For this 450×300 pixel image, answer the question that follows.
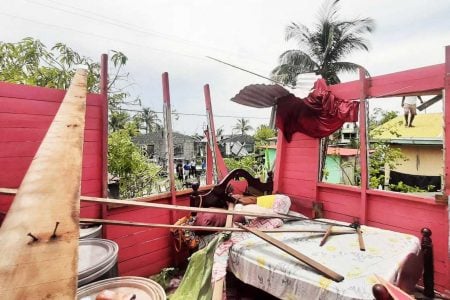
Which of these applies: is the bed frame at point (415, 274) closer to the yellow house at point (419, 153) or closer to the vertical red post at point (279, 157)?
the vertical red post at point (279, 157)

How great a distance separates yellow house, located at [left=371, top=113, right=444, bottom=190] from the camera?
361 inches

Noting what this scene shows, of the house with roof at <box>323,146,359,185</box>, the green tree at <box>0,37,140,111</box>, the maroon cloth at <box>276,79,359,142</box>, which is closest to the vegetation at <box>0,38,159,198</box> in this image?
the green tree at <box>0,37,140,111</box>

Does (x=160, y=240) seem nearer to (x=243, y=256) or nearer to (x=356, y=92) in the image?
(x=243, y=256)

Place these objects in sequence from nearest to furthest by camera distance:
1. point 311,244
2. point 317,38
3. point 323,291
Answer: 1. point 323,291
2. point 311,244
3. point 317,38

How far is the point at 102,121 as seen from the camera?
3.96 metres

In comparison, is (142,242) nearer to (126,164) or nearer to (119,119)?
(126,164)

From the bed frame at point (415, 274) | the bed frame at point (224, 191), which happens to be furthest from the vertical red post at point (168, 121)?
the bed frame at point (415, 274)

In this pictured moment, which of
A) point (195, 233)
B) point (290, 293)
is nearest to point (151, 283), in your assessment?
point (290, 293)

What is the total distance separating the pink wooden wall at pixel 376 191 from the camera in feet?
11.8

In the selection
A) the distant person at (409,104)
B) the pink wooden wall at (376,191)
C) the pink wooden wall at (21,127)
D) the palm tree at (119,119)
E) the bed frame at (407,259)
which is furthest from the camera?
the palm tree at (119,119)

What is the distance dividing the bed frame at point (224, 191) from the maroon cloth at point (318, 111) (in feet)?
4.54

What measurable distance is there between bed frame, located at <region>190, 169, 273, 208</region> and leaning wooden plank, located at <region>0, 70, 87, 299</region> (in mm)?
4009

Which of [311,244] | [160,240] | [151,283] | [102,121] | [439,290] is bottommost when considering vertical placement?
[439,290]

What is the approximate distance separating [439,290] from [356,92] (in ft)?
10.1
